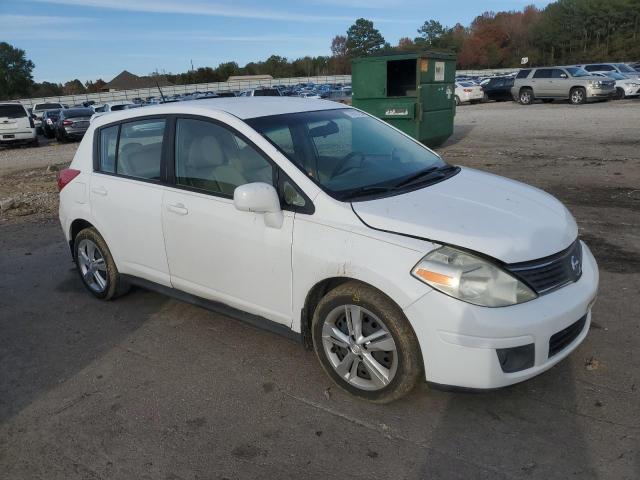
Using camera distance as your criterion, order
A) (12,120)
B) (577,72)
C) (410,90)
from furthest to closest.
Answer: (577,72), (12,120), (410,90)

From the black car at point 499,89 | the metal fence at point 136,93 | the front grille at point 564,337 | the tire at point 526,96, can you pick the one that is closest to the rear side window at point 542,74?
the tire at point 526,96

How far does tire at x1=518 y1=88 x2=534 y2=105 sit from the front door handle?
2532 centimetres

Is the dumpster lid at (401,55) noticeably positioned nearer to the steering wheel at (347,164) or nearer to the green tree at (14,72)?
the steering wheel at (347,164)

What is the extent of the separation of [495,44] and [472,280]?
121m

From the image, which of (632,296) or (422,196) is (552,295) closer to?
(422,196)

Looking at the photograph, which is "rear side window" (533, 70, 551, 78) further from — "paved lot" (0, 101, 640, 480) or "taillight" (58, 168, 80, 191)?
"taillight" (58, 168, 80, 191)

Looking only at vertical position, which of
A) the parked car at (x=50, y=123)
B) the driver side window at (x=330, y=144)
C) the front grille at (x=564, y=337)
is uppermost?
the driver side window at (x=330, y=144)

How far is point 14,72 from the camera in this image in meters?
93.0

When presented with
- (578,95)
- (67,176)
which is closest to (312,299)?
(67,176)

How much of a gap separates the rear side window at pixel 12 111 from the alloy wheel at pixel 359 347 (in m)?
22.3

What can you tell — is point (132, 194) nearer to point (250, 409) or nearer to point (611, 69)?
point (250, 409)

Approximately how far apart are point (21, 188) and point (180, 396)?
10123 mm

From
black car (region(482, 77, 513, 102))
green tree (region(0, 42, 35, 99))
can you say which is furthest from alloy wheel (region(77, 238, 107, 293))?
green tree (region(0, 42, 35, 99))

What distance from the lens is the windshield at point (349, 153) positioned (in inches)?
140
